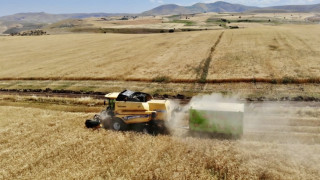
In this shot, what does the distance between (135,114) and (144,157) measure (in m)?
4.10

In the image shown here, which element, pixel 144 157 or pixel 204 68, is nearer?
pixel 144 157

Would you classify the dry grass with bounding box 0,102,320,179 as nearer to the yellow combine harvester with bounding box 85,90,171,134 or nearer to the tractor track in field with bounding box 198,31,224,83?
the yellow combine harvester with bounding box 85,90,171,134

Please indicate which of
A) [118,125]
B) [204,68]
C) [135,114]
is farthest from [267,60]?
[118,125]

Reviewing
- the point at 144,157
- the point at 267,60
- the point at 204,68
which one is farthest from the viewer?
the point at 267,60

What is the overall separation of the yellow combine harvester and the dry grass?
0.81 metres

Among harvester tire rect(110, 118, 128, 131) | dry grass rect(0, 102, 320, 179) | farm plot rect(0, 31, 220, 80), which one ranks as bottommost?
dry grass rect(0, 102, 320, 179)

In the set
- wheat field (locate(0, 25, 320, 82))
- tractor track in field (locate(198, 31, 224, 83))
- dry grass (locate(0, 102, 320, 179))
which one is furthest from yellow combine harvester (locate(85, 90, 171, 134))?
wheat field (locate(0, 25, 320, 82))

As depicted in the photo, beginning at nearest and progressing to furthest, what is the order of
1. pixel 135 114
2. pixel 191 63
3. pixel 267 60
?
1. pixel 135 114
2. pixel 267 60
3. pixel 191 63

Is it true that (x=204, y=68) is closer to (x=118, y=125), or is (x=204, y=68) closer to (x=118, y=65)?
(x=118, y=65)

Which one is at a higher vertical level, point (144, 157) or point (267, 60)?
point (267, 60)

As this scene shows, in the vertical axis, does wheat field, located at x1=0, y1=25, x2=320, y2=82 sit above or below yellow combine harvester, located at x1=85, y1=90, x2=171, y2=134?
above

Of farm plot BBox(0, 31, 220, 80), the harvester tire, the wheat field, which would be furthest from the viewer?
farm plot BBox(0, 31, 220, 80)

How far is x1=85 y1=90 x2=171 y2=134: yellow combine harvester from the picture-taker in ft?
61.9

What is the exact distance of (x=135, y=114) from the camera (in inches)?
754
